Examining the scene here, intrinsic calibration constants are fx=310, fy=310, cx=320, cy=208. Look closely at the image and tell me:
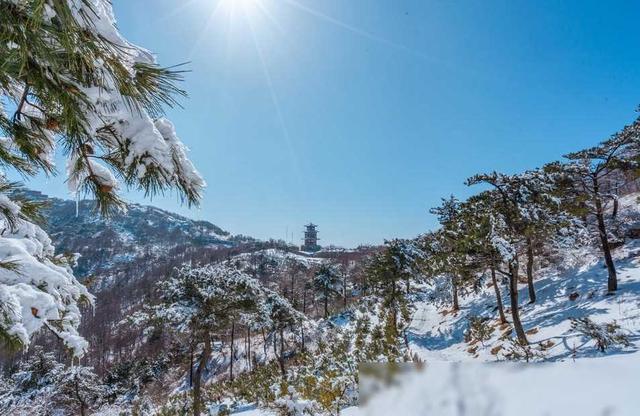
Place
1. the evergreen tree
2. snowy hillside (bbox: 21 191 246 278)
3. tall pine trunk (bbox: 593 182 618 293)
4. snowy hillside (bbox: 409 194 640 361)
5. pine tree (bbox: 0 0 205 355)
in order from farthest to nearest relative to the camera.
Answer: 1. snowy hillside (bbox: 21 191 246 278)
2. the evergreen tree
3. tall pine trunk (bbox: 593 182 618 293)
4. snowy hillside (bbox: 409 194 640 361)
5. pine tree (bbox: 0 0 205 355)

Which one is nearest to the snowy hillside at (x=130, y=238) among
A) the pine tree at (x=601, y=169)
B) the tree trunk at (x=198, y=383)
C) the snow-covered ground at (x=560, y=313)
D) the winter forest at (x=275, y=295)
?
the winter forest at (x=275, y=295)

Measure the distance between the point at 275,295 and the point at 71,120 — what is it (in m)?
13.2

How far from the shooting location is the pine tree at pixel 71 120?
3.32ft

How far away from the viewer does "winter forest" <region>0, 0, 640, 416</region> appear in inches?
45.1

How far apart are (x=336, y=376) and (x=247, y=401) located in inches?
304

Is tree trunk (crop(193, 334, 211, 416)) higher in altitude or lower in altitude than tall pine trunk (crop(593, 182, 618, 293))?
lower

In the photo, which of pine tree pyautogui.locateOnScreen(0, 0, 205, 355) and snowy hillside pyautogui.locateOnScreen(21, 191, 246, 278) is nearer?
pine tree pyautogui.locateOnScreen(0, 0, 205, 355)

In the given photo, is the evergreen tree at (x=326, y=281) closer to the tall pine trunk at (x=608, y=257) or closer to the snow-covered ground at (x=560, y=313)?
the snow-covered ground at (x=560, y=313)

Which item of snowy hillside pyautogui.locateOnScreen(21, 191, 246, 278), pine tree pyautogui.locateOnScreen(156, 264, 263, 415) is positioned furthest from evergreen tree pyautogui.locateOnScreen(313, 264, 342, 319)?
snowy hillside pyautogui.locateOnScreen(21, 191, 246, 278)

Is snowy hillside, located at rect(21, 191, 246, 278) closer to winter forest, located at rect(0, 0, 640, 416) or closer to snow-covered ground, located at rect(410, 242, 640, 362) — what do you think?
winter forest, located at rect(0, 0, 640, 416)

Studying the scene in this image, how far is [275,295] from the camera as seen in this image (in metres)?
13.7

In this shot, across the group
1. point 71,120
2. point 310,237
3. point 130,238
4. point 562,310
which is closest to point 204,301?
point 71,120

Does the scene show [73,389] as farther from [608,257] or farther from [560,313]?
[608,257]

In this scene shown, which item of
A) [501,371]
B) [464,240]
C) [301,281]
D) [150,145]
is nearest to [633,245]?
[464,240]
